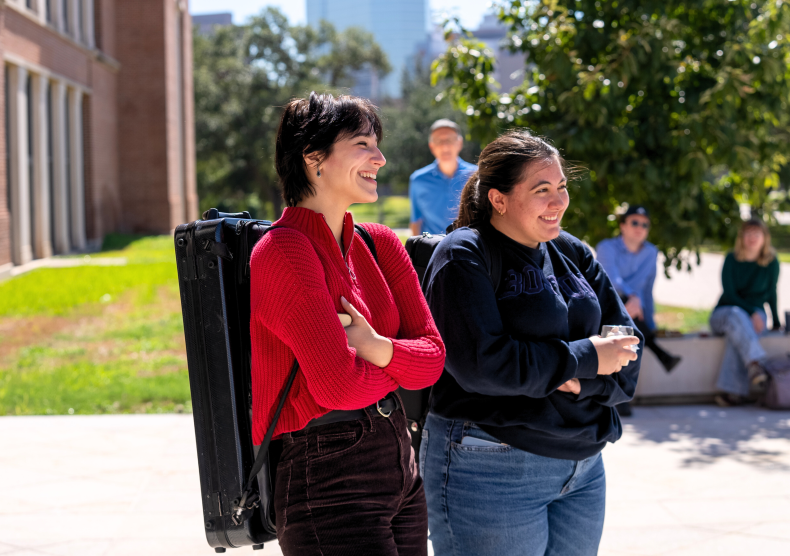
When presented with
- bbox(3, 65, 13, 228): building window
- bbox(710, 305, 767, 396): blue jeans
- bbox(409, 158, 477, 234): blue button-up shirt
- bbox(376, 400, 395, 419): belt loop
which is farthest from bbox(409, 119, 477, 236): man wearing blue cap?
bbox(3, 65, 13, 228): building window

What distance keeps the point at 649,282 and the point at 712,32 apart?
272 cm

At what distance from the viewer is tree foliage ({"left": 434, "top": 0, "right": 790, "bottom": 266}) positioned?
24.0 feet

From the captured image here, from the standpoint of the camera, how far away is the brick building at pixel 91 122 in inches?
754

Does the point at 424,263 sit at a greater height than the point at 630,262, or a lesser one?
greater

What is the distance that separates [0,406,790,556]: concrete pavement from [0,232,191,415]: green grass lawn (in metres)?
0.73

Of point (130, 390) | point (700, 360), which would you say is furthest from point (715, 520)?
point (130, 390)

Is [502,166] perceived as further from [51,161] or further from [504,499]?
[51,161]

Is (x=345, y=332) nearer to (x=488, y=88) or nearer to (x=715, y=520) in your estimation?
(x=715, y=520)

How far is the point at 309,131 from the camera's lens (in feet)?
6.79

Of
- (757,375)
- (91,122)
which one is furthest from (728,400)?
(91,122)

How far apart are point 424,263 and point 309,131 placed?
0.80 m

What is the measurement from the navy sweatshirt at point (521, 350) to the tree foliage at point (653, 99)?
4929 mm

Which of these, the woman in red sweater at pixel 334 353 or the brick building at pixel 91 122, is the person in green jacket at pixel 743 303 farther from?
the brick building at pixel 91 122

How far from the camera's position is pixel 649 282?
7426 mm
